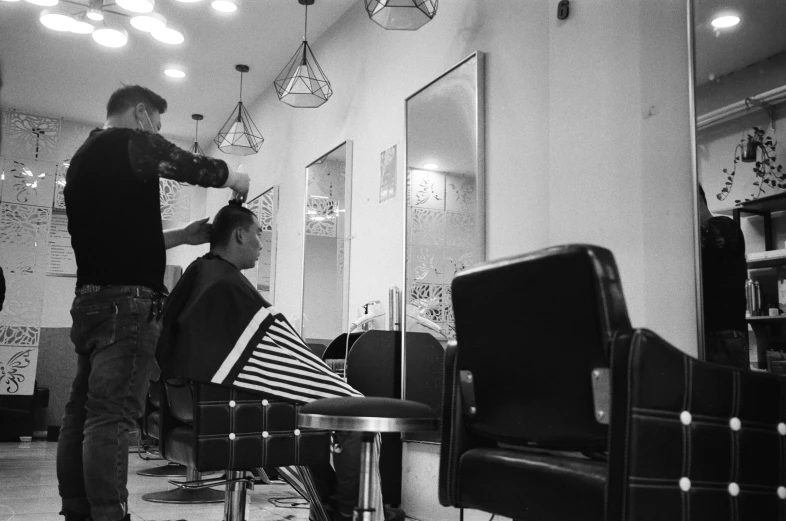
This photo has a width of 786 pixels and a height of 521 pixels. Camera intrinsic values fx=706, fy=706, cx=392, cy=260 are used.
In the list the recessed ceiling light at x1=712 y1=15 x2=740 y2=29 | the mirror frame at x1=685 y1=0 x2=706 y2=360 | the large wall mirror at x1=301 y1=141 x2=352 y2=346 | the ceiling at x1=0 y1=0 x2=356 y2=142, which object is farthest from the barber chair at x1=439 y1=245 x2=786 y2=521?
the ceiling at x1=0 y1=0 x2=356 y2=142

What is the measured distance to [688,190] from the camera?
210 cm

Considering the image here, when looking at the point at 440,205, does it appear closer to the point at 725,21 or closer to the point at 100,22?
the point at 725,21

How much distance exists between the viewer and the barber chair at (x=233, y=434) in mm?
2084

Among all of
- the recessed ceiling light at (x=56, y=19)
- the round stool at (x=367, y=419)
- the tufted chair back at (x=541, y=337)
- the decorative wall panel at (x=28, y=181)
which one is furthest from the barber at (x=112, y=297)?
the decorative wall panel at (x=28, y=181)

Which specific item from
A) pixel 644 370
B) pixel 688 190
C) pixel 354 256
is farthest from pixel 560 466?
pixel 354 256

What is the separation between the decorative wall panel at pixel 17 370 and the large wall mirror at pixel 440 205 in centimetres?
449

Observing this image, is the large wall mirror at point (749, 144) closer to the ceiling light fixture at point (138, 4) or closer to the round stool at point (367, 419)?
the round stool at point (367, 419)

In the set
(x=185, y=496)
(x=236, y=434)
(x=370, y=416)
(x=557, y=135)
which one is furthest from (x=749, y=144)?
(x=185, y=496)

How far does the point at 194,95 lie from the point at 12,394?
321 cm

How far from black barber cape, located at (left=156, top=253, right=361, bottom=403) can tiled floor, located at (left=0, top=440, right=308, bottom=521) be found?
3.65ft

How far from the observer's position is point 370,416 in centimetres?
154

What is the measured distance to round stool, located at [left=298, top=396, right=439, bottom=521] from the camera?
5.05 ft

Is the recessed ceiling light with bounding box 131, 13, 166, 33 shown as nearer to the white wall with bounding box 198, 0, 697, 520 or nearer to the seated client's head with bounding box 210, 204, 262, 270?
the white wall with bounding box 198, 0, 697, 520

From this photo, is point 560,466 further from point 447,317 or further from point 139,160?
point 447,317
